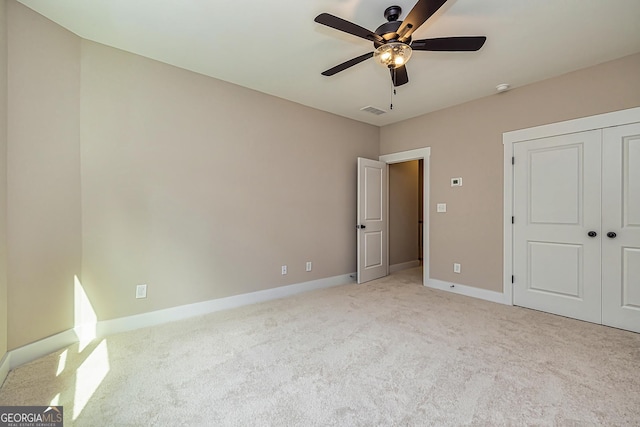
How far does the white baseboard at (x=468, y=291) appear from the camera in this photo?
3574 millimetres

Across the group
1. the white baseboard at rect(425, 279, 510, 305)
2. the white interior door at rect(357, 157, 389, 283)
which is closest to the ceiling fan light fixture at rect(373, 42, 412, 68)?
the white interior door at rect(357, 157, 389, 283)

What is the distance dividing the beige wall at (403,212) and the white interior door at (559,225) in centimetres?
215

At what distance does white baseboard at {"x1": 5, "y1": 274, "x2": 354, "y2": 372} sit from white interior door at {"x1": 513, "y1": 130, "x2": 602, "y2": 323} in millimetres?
2567

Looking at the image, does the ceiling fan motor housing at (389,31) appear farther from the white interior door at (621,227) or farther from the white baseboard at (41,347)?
the white baseboard at (41,347)

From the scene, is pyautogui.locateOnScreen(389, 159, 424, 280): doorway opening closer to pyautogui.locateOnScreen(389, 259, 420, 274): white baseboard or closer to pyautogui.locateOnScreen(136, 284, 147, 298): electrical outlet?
pyautogui.locateOnScreen(389, 259, 420, 274): white baseboard

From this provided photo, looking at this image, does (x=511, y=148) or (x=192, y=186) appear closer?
(x=192, y=186)

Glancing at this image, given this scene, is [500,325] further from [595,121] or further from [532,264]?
[595,121]

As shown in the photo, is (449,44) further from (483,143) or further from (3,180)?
(3,180)

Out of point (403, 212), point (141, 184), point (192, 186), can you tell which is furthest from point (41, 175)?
point (403, 212)

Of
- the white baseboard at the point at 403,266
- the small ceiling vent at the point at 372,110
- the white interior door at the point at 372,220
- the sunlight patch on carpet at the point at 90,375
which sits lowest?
the sunlight patch on carpet at the point at 90,375

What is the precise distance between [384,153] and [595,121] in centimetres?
269

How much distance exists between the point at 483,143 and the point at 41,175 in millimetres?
4698

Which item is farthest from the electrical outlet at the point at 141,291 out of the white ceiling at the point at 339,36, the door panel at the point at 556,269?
the door panel at the point at 556,269

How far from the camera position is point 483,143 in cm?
374
